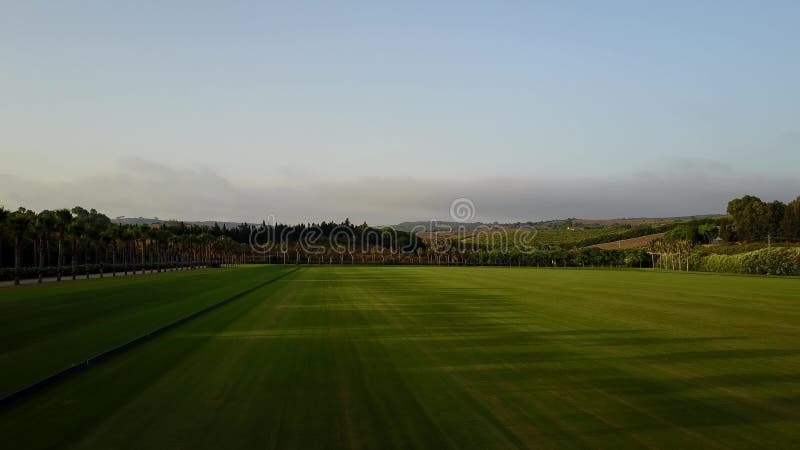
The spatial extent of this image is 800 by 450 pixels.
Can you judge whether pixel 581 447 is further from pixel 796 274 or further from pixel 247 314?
pixel 796 274

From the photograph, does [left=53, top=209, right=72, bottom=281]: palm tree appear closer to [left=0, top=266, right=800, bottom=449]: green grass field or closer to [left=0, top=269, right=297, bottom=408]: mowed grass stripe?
[left=0, top=266, right=800, bottom=449]: green grass field

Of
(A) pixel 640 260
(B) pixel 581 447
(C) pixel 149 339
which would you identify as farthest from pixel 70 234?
(A) pixel 640 260

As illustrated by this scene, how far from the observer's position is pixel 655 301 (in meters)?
33.1

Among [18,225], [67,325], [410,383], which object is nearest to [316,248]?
[18,225]

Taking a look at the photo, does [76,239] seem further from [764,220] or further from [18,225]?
[764,220]

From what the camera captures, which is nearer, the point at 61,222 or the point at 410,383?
the point at 410,383

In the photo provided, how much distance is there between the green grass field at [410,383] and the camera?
8078mm

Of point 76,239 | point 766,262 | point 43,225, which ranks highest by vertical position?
point 43,225

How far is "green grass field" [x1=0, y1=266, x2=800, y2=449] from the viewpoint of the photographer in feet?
26.5

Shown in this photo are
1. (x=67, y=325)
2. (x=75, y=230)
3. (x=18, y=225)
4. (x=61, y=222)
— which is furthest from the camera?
(x=75, y=230)

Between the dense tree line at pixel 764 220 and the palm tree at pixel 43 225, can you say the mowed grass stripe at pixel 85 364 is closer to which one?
the palm tree at pixel 43 225

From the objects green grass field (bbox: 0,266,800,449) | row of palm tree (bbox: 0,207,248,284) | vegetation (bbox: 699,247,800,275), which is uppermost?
row of palm tree (bbox: 0,207,248,284)

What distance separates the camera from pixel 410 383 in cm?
1135

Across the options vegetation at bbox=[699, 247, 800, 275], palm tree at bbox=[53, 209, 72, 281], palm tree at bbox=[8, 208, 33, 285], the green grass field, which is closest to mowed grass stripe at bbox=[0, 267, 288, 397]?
the green grass field
